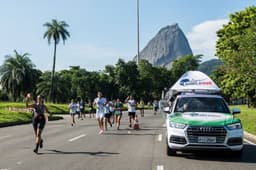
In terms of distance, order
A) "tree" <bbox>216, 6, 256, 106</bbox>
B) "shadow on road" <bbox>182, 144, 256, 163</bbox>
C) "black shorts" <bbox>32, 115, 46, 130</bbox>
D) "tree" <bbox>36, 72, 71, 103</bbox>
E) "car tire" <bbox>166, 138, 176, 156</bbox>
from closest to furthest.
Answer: "shadow on road" <bbox>182, 144, 256, 163</bbox> → "car tire" <bbox>166, 138, 176, 156</bbox> → "black shorts" <bbox>32, 115, 46, 130</bbox> → "tree" <bbox>216, 6, 256, 106</bbox> → "tree" <bbox>36, 72, 71, 103</bbox>

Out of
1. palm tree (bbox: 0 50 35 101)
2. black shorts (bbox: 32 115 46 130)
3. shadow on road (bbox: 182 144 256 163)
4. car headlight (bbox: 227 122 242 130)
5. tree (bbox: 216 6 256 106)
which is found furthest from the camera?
palm tree (bbox: 0 50 35 101)

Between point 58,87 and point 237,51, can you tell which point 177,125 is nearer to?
point 237,51

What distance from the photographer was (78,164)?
1038 cm

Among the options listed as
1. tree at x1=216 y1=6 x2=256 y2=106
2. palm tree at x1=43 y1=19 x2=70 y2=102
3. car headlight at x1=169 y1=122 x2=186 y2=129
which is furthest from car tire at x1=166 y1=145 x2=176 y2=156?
palm tree at x1=43 y1=19 x2=70 y2=102

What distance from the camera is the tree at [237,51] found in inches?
1198

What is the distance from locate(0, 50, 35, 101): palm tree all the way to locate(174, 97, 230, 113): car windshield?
8122cm

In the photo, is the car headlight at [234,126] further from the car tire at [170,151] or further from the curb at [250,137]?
the curb at [250,137]

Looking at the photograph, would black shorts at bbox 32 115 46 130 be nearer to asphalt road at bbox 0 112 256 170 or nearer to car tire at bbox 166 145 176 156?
asphalt road at bbox 0 112 256 170

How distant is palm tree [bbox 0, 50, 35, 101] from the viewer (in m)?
91.2

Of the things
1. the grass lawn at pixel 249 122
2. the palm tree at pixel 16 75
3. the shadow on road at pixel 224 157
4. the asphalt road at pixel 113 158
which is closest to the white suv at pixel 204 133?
the shadow on road at pixel 224 157

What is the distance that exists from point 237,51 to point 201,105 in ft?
80.4

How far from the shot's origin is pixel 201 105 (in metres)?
12.6

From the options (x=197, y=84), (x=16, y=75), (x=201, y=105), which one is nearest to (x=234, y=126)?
(x=201, y=105)

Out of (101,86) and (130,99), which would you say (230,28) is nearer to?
(130,99)
